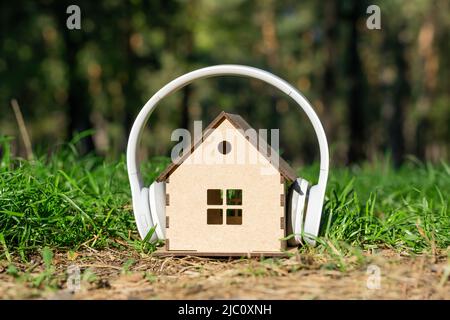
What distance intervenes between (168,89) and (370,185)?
2466 mm

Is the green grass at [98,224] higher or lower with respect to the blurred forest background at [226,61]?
lower

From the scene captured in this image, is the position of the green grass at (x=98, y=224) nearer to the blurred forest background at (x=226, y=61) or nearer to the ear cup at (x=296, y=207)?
the ear cup at (x=296, y=207)

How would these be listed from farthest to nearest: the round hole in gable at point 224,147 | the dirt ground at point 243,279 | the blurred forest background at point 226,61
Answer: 1. the blurred forest background at point 226,61
2. the round hole in gable at point 224,147
3. the dirt ground at point 243,279

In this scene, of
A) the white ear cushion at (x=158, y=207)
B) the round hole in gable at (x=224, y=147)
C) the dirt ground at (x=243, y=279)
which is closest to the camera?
the dirt ground at (x=243, y=279)

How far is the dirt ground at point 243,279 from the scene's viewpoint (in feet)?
7.85

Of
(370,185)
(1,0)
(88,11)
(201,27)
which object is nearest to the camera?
(370,185)

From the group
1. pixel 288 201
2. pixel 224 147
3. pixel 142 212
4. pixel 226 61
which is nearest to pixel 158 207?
pixel 142 212

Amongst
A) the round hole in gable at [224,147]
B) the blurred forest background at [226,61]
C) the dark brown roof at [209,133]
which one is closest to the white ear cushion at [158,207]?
the dark brown roof at [209,133]

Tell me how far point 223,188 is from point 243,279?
0.58 meters

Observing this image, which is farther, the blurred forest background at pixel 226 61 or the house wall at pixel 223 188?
the blurred forest background at pixel 226 61

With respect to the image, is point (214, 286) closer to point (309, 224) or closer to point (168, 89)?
point (309, 224)

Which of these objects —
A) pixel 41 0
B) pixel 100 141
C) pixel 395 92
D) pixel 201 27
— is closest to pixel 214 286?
pixel 41 0

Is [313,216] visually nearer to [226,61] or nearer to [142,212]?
[142,212]

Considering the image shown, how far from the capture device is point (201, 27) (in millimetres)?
17688
